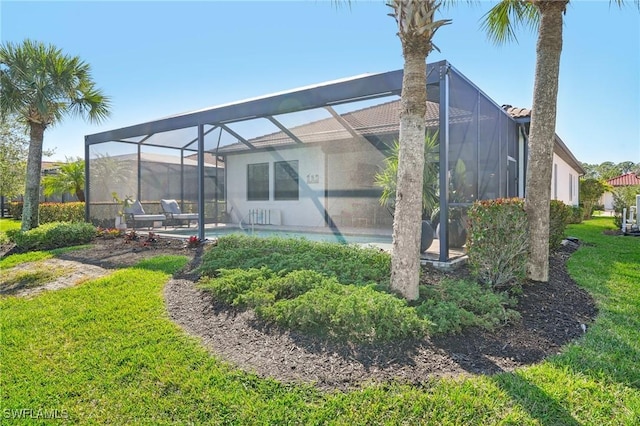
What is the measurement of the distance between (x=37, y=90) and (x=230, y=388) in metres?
10.5

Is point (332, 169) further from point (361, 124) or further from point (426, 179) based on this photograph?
A: point (426, 179)

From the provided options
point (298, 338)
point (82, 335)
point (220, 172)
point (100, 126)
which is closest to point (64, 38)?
point (100, 126)

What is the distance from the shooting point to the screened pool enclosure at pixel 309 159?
623 centimetres

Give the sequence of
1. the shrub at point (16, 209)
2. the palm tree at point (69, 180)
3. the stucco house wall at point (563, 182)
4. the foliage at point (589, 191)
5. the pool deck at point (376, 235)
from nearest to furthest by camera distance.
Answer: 1. the pool deck at point (376, 235)
2. the stucco house wall at point (563, 182)
3. the palm tree at point (69, 180)
4. the shrub at point (16, 209)
5. the foliage at point (589, 191)

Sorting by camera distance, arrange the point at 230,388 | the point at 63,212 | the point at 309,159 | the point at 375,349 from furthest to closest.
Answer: the point at 63,212
the point at 309,159
the point at 375,349
the point at 230,388

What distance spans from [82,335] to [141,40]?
318 inches

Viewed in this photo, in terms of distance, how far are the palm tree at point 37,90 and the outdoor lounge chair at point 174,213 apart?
3.35 m

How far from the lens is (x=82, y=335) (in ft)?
11.8

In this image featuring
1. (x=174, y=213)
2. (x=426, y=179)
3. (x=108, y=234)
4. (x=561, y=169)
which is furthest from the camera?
(x=561, y=169)

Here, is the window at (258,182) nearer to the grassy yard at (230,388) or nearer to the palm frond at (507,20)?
the palm frond at (507,20)

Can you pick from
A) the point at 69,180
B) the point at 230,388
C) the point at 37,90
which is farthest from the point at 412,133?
the point at 69,180

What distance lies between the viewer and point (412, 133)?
3.80 meters

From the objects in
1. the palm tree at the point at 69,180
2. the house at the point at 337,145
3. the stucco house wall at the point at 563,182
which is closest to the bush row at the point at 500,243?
the house at the point at 337,145

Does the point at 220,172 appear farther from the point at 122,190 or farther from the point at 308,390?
the point at 308,390
